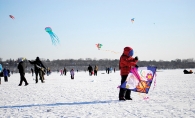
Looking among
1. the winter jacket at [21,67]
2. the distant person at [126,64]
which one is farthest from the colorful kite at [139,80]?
the winter jacket at [21,67]

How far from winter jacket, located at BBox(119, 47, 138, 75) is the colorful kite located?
14 cm

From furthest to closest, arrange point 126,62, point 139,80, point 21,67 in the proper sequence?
point 21,67 < point 139,80 < point 126,62

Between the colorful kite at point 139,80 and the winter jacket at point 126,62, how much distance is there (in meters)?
0.14

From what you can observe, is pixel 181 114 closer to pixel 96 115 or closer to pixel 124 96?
pixel 96 115

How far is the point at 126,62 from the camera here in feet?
22.1

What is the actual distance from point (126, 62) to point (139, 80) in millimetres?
716

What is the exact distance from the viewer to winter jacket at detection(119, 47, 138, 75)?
673 centimetres

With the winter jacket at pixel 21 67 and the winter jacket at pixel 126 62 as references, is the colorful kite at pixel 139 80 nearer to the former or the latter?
the winter jacket at pixel 126 62

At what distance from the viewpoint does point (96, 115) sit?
4660mm

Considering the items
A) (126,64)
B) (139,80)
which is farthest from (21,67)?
(139,80)

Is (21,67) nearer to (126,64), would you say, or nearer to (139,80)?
(126,64)

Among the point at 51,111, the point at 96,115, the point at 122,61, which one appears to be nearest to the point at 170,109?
the point at 96,115

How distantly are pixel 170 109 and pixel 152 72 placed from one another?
2022 millimetres

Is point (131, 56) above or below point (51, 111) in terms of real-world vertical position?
above
